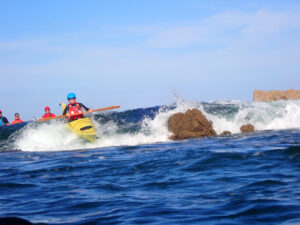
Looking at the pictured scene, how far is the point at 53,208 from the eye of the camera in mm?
4691

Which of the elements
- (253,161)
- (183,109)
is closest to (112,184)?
(253,161)

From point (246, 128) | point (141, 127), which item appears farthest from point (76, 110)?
point (246, 128)

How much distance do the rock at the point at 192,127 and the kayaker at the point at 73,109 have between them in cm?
308

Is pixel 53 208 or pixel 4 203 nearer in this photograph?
pixel 53 208

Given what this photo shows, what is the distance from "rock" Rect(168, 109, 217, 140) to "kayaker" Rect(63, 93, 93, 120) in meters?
3.08

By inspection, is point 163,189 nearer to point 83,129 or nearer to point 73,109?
point 83,129

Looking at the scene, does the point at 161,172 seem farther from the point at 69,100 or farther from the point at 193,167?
the point at 69,100

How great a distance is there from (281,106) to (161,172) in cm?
1222

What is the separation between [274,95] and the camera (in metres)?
34.0

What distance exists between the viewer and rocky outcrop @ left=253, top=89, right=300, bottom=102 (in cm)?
3327

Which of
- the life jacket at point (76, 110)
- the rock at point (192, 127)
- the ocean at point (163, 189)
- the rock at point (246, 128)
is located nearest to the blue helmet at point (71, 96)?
the life jacket at point (76, 110)

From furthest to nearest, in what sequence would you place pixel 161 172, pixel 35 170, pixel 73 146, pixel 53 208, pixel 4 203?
pixel 73 146 < pixel 35 170 < pixel 161 172 < pixel 4 203 < pixel 53 208

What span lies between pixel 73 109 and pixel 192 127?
4.00 metres

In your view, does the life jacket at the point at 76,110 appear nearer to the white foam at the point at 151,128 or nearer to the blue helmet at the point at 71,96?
the blue helmet at the point at 71,96
